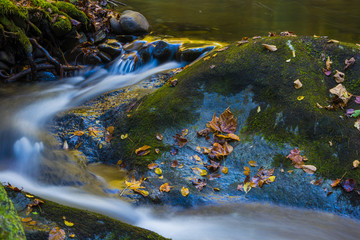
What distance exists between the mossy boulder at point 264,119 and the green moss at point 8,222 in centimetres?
222

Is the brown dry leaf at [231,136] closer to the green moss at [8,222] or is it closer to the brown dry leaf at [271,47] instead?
the brown dry leaf at [271,47]

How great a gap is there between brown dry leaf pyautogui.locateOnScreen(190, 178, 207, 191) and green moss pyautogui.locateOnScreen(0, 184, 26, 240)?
2.41 metres

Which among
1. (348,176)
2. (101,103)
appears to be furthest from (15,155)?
(348,176)

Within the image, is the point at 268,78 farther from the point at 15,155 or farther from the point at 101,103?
the point at 15,155

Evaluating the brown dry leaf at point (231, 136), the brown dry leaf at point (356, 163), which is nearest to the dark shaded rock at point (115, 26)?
the brown dry leaf at point (231, 136)

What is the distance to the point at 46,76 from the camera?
796 cm

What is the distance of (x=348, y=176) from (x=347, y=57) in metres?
1.80

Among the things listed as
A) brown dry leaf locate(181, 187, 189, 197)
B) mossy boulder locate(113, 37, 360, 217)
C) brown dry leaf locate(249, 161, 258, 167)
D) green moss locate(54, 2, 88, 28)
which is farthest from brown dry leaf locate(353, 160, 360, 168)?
green moss locate(54, 2, 88, 28)

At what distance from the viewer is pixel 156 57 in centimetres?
899

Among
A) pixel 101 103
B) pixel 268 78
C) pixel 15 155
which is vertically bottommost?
pixel 15 155

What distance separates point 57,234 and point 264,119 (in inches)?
114

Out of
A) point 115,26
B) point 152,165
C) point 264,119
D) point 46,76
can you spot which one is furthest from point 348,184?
point 115,26

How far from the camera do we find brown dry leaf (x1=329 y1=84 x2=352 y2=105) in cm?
401

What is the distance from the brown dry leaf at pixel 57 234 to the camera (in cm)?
220
